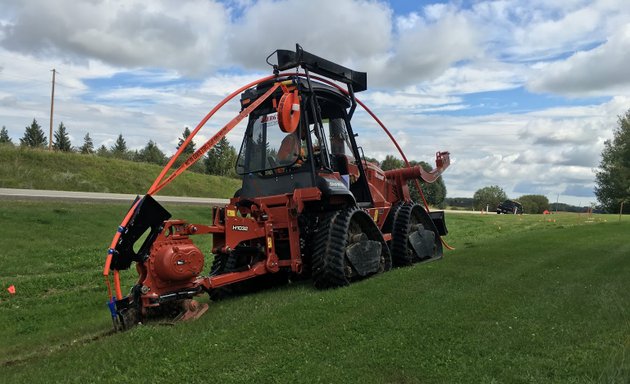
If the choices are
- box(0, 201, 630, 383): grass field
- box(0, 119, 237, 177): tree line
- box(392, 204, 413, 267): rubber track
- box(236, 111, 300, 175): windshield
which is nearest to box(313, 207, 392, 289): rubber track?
box(0, 201, 630, 383): grass field

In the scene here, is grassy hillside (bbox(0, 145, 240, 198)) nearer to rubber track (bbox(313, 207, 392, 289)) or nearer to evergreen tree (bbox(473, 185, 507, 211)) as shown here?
rubber track (bbox(313, 207, 392, 289))

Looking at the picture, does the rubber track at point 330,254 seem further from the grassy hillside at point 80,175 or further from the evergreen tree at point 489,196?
the evergreen tree at point 489,196

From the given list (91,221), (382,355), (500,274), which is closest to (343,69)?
(500,274)

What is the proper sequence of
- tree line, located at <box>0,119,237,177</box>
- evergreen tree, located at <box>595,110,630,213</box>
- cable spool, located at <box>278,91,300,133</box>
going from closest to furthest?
cable spool, located at <box>278,91,300,133</box> < evergreen tree, located at <box>595,110,630,213</box> < tree line, located at <box>0,119,237,177</box>

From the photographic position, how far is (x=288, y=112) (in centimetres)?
757

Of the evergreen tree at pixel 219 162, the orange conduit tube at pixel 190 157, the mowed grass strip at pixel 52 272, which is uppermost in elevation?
the evergreen tree at pixel 219 162

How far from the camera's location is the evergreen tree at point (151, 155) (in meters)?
78.0

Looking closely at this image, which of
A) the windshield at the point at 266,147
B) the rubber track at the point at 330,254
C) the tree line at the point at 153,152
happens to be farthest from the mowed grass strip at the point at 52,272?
the tree line at the point at 153,152

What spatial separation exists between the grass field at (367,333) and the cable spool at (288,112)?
8.24ft

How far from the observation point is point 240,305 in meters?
7.23

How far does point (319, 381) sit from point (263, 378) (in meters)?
0.51

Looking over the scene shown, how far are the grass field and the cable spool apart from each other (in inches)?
98.9

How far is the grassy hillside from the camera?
29.5 meters

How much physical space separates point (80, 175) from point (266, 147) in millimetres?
27779
